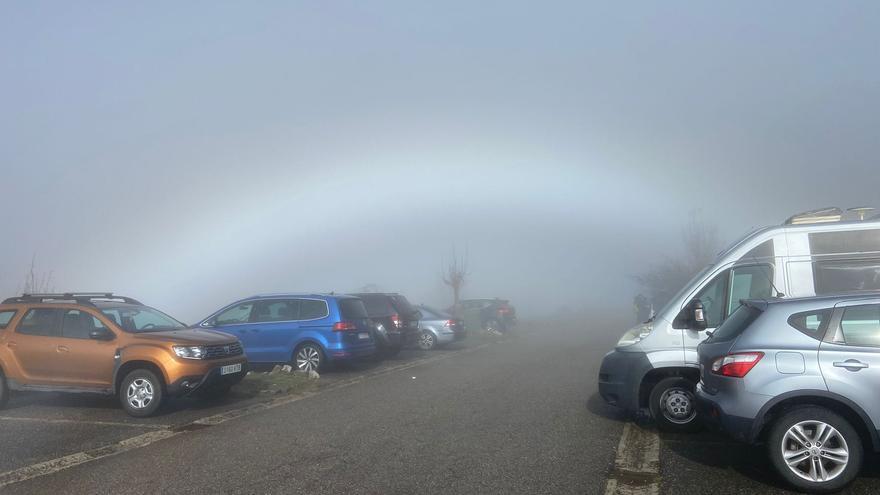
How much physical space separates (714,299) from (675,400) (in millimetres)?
1237

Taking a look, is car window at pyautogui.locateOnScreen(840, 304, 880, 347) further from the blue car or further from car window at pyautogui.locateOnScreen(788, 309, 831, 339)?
Answer: the blue car

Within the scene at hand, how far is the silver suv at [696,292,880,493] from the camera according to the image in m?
5.18

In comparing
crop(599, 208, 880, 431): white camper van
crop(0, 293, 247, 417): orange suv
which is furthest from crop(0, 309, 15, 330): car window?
crop(599, 208, 880, 431): white camper van

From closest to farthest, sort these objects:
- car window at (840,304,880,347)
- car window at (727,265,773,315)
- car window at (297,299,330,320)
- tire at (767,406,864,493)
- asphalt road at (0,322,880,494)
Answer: tire at (767,406,864,493) → car window at (840,304,880,347) → asphalt road at (0,322,880,494) → car window at (727,265,773,315) → car window at (297,299,330,320)

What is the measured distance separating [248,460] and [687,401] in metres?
4.78

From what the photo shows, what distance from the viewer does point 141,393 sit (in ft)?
30.2

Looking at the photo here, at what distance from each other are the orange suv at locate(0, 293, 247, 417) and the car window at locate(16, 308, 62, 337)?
14 mm

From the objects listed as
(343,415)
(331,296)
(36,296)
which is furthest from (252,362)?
(343,415)

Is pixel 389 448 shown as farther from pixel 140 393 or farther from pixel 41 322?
pixel 41 322

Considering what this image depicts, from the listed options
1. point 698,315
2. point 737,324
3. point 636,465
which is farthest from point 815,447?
point 698,315

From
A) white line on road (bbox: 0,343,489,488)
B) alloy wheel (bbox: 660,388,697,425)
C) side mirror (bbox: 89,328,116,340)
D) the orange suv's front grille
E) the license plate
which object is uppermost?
side mirror (bbox: 89,328,116,340)

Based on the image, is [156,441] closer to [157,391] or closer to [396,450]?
[157,391]

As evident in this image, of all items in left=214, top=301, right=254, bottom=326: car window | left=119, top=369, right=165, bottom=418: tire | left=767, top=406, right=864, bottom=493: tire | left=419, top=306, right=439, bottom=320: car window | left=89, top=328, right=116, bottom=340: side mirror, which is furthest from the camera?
left=419, top=306, right=439, bottom=320: car window

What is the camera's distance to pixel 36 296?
10.4 metres
